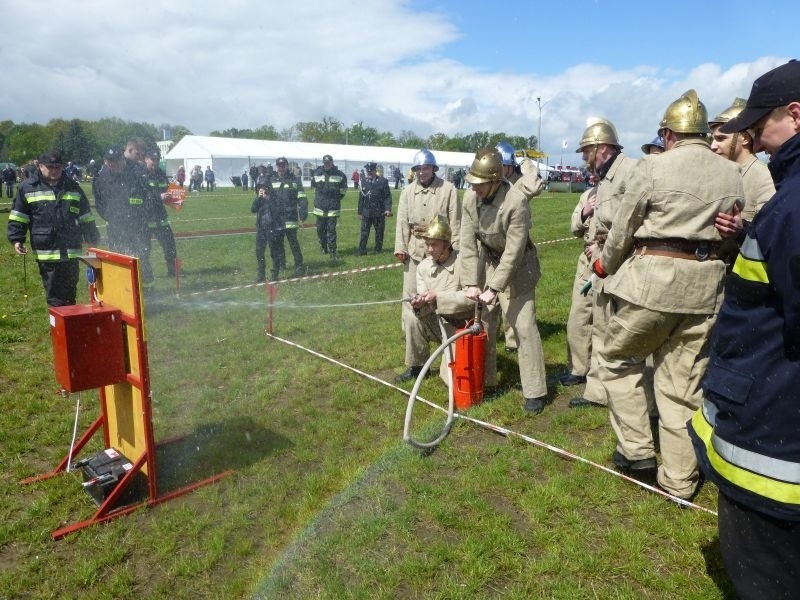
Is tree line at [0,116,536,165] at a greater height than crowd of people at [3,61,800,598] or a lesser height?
greater

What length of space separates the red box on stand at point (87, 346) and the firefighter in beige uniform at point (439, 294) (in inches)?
100.0

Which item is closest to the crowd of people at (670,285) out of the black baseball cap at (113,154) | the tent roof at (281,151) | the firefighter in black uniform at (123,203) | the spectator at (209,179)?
the black baseball cap at (113,154)

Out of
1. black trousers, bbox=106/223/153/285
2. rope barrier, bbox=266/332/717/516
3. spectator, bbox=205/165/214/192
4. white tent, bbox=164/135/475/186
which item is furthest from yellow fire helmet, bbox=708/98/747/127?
white tent, bbox=164/135/475/186

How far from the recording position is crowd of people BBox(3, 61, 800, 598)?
187 cm

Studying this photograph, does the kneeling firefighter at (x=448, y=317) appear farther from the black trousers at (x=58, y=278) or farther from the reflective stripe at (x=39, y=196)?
the reflective stripe at (x=39, y=196)

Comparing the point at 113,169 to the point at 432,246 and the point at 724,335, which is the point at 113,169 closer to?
the point at 432,246

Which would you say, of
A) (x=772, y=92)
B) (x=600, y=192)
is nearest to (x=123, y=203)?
(x=600, y=192)

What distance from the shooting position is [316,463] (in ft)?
14.8

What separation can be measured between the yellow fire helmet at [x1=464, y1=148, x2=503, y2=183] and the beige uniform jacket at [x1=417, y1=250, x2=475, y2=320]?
817mm

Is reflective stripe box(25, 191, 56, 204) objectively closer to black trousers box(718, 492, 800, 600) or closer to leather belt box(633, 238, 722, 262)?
leather belt box(633, 238, 722, 262)

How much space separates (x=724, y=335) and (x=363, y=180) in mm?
13785

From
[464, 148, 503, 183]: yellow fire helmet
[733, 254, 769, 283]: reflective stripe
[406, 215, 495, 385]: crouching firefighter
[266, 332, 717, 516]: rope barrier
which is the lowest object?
[266, 332, 717, 516]: rope barrier

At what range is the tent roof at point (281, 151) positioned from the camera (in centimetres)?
4509

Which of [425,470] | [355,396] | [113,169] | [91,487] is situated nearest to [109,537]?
[91,487]
